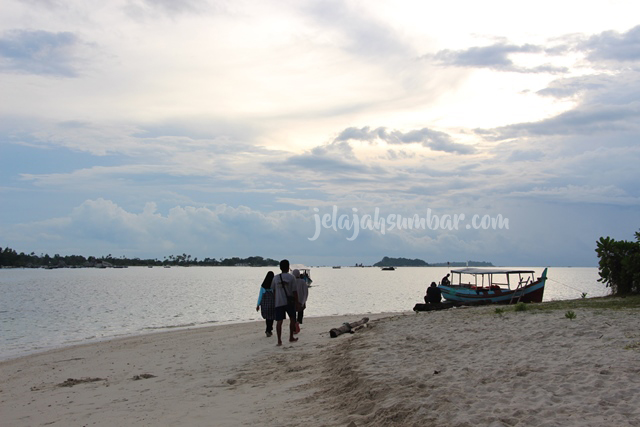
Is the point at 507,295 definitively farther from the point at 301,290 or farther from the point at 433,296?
the point at 301,290

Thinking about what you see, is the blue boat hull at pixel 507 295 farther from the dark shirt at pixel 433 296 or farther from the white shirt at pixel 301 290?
the white shirt at pixel 301 290

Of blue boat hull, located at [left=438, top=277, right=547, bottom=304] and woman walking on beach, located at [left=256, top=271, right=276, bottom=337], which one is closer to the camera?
woman walking on beach, located at [left=256, top=271, right=276, bottom=337]

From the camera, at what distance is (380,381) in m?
8.23

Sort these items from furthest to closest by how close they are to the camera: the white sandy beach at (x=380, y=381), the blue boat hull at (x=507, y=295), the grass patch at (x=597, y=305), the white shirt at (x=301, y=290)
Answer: the blue boat hull at (x=507, y=295), the grass patch at (x=597, y=305), the white shirt at (x=301, y=290), the white sandy beach at (x=380, y=381)

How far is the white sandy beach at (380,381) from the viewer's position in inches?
253

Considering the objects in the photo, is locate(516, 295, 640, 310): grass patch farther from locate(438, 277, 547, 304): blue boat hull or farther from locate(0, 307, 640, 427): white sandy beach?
locate(438, 277, 547, 304): blue boat hull

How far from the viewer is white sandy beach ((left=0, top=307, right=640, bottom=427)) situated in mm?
6438

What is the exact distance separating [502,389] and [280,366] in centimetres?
571

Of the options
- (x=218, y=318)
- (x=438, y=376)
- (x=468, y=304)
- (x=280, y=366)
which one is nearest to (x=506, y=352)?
(x=438, y=376)

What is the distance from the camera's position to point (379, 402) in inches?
283

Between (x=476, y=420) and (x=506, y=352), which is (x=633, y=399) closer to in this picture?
(x=476, y=420)

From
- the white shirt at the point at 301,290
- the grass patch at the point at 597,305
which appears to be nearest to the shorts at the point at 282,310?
the white shirt at the point at 301,290

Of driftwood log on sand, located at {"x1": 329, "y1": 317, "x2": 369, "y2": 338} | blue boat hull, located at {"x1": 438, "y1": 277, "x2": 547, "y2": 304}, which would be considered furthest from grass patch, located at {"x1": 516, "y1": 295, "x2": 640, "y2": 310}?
blue boat hull, located at {"x1": 438, "y1": 277, "x2": 547, "y2": 304}

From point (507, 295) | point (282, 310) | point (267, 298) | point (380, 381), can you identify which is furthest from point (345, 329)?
point (507, 295)
